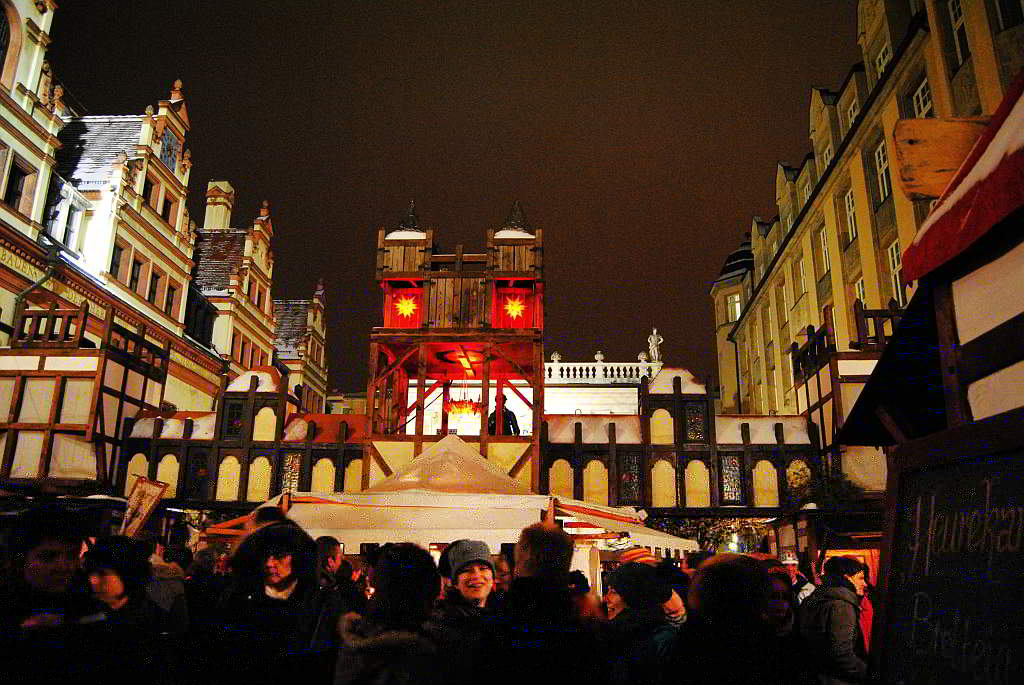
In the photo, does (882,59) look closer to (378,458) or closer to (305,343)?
(378,458)

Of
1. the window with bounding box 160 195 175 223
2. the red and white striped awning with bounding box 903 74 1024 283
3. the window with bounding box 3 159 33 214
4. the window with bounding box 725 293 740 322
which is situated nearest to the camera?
the red and white striped awning with bounding box 903 74 1024 283

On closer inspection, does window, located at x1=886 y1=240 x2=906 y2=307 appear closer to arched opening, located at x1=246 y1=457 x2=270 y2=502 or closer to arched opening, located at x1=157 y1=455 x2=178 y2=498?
arched opening, located at x1=246 y1=457 x2=270 y2=502

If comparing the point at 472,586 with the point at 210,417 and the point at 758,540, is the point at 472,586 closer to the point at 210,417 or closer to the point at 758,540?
the point at 210,417

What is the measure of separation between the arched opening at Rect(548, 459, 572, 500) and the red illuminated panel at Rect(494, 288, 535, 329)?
11.7ft

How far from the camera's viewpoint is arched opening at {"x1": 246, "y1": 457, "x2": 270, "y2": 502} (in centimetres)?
1716

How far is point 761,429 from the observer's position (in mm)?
17219

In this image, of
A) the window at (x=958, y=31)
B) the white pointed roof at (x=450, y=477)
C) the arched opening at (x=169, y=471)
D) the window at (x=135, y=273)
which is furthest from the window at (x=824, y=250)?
the window at (x=135, y=273)

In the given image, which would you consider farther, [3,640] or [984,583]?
[3,640]

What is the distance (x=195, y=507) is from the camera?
16.6 metres

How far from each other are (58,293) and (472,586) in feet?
68.8

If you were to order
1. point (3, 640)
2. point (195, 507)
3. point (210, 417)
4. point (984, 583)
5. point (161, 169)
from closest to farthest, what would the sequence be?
point (984, 583), point (3, 640), point (195, 507), point (210, 417), point (161, 169)

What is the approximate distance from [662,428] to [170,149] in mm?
22485

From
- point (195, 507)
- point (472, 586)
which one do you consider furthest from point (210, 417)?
point (472, 586)

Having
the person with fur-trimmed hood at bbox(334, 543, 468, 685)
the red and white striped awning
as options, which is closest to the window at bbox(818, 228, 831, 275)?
the red and white striped awning
